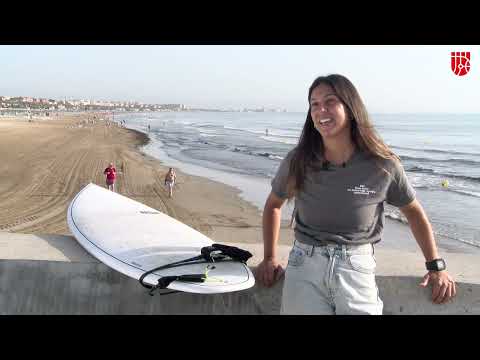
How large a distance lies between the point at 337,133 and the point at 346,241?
18.5 inches

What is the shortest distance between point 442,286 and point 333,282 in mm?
605

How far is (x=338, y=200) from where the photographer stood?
1.97 metres

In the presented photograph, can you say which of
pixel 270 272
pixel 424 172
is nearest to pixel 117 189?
pixel 424 172

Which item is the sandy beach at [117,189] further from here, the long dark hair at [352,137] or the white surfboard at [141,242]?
the long dark hair at [352,137]

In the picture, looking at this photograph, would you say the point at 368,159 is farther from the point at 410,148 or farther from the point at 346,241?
the point at 410,148

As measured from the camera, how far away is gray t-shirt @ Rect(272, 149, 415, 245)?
77.2 inches

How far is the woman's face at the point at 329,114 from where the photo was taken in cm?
202

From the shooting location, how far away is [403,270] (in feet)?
7.66

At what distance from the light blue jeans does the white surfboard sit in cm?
32

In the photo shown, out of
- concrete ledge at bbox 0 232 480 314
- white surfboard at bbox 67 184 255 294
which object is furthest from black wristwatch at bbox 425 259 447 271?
white surfboard at bbox 67 184 255 294

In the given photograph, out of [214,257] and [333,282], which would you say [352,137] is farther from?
[214,257]

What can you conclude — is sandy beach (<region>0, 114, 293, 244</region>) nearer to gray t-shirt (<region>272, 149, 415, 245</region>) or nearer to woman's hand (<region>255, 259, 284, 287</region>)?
woman's hand (<region>255, 259, 284, 287</region>)

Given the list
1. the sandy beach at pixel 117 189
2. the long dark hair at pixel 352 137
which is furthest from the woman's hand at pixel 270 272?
the sandy beach at pixel 117 189
